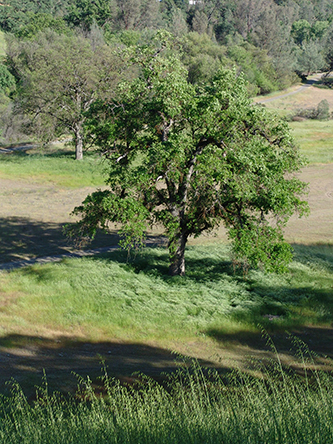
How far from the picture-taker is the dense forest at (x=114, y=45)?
46013 mm

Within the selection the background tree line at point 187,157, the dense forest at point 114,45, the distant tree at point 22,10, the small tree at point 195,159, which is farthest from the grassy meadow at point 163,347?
the distant tree at point 22,10

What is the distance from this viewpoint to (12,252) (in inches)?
997

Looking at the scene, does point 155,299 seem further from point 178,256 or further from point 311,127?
point 311,127

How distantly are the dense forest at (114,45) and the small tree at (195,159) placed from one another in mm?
2788

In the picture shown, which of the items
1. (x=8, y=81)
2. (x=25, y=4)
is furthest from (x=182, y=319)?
(x=25, y=4)

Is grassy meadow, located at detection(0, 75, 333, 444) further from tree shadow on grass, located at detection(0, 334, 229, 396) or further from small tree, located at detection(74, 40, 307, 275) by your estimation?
small tree, located at detection(74, 40, 307, 275)

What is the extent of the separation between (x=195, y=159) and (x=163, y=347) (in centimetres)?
800

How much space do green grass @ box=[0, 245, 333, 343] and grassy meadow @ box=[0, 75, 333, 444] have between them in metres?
0.07

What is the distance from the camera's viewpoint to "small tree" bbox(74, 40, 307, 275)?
1731 centimetres

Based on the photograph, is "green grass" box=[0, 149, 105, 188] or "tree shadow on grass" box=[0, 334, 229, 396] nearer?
"tree shadow on grass" box=[0, 334, 229, 396]

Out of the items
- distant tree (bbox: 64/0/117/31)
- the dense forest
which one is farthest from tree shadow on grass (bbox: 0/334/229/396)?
distant tree (bbox: 64/0/117/31)

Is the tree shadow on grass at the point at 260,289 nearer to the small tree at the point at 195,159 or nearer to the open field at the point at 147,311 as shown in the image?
the open field at the point at 147,311

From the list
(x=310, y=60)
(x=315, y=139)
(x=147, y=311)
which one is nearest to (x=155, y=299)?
(x=147, y=311)

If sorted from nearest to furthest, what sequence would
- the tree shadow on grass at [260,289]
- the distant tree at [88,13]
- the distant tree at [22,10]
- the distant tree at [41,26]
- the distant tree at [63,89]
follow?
1. the tree shadow on grass at [260,289]
2. the distant tree at [63,89]
3. the distant tree at [41,26]
4. the distant tree at [22,10]
5. the distant tree at [88,13]
